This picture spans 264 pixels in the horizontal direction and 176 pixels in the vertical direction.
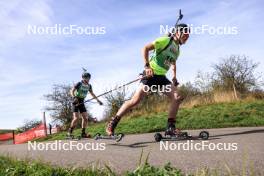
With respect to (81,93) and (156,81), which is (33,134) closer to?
(81,93)

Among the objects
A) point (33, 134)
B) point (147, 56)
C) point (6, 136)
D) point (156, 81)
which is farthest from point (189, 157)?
point (6, 136)

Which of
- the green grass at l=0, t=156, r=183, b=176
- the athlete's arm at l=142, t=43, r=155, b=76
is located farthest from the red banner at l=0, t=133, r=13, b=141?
the green grass at l=0, t=156, r=183, b=176

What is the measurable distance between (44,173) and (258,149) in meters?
3.28

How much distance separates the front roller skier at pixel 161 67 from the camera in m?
8.34

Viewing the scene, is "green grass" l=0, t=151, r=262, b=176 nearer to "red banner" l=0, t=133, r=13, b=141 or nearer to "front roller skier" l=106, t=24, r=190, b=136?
"front roller skier" l=106, t=24, r=190, b=136

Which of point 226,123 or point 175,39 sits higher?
point 175,39

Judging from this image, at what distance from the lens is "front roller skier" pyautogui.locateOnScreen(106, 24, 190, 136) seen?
8344 mm

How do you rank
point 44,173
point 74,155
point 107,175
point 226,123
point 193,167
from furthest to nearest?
point 226,123 → point 74,155 → point 193,167 → point 44,173 → point 107,175

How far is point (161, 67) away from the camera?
8.51m

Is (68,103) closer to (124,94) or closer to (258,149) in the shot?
(124,94)

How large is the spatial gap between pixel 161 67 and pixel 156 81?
1.06ft

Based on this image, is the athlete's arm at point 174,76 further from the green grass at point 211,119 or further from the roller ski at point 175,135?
the green grass at point 211,119

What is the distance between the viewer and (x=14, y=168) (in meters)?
5.02

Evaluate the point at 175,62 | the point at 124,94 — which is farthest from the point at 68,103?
the point at 175,62
